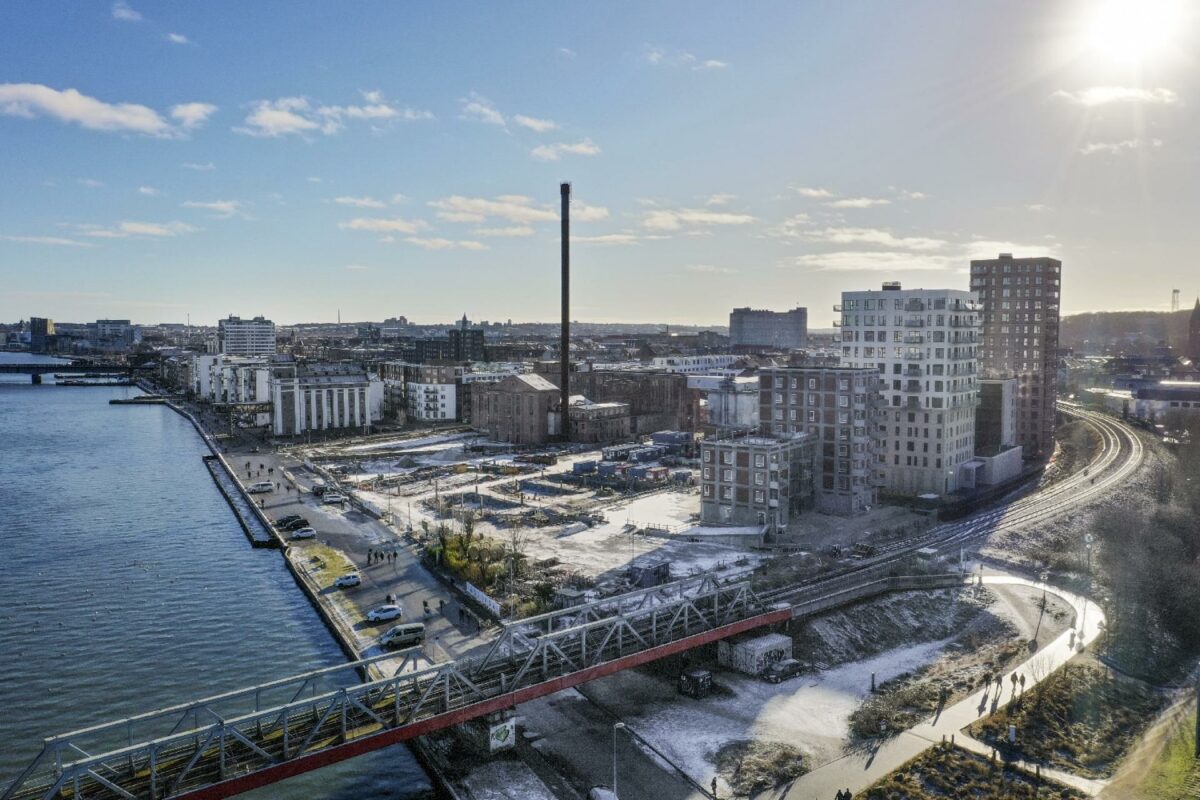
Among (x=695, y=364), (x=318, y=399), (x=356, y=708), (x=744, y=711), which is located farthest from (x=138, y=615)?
(x=695, y=364)

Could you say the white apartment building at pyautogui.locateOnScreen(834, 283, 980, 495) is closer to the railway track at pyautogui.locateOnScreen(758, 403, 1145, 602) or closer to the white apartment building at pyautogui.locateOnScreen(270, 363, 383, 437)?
the railway track at pyautogui.locateOnScreen(758, 403, 1145, 602)

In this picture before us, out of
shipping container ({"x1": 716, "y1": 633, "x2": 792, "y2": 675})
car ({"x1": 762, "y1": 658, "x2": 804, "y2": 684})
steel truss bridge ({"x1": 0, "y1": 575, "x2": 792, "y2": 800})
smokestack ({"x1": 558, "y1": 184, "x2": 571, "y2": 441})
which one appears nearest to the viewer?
steel truss bridge ({"x1": 0, "y1": 575, "x2": 792, "y2": 800})

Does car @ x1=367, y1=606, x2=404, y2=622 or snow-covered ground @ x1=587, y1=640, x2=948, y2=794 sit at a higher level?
car @ x1=367, y1=606, x2=404, y2=622

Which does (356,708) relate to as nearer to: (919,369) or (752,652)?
(752,652)

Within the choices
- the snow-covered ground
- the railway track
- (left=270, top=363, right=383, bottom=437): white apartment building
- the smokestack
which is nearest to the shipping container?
the snow-covered ground

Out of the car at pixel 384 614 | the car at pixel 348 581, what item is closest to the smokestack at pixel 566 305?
the car at pixel 348 581

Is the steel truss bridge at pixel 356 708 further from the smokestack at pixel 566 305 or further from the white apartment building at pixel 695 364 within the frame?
the white apartment building at pixel 695 364
